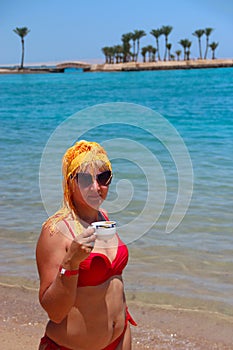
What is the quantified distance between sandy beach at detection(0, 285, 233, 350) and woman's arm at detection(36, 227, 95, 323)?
161 centimetres

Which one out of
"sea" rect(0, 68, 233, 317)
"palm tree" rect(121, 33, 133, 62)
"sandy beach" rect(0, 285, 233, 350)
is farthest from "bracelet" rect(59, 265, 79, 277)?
"palm tree" rect(121, 33, 133, 62)

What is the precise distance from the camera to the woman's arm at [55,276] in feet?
6.48

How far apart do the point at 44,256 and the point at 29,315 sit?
6.80 ft

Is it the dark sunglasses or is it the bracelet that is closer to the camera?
the bracelet

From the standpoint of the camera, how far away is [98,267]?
2123mm

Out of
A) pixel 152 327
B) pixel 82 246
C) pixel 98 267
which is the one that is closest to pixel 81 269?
pixel 98 267

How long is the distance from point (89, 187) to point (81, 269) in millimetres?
307

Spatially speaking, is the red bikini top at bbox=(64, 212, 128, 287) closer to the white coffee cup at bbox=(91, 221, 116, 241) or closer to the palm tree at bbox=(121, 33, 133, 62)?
the white coffee cup at bbox=(91, 221, 116, 241)

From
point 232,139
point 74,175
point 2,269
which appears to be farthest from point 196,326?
point 232,139

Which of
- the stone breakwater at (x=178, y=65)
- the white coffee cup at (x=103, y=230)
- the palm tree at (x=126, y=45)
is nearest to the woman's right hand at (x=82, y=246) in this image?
the white coffee cup at (x=103, y=230)

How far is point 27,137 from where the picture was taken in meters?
14.5

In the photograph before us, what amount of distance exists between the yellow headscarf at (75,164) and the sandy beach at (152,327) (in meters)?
1.72

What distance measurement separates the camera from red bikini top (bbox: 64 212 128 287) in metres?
2.09

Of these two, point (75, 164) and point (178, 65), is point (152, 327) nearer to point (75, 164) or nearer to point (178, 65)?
point (75, 164)
